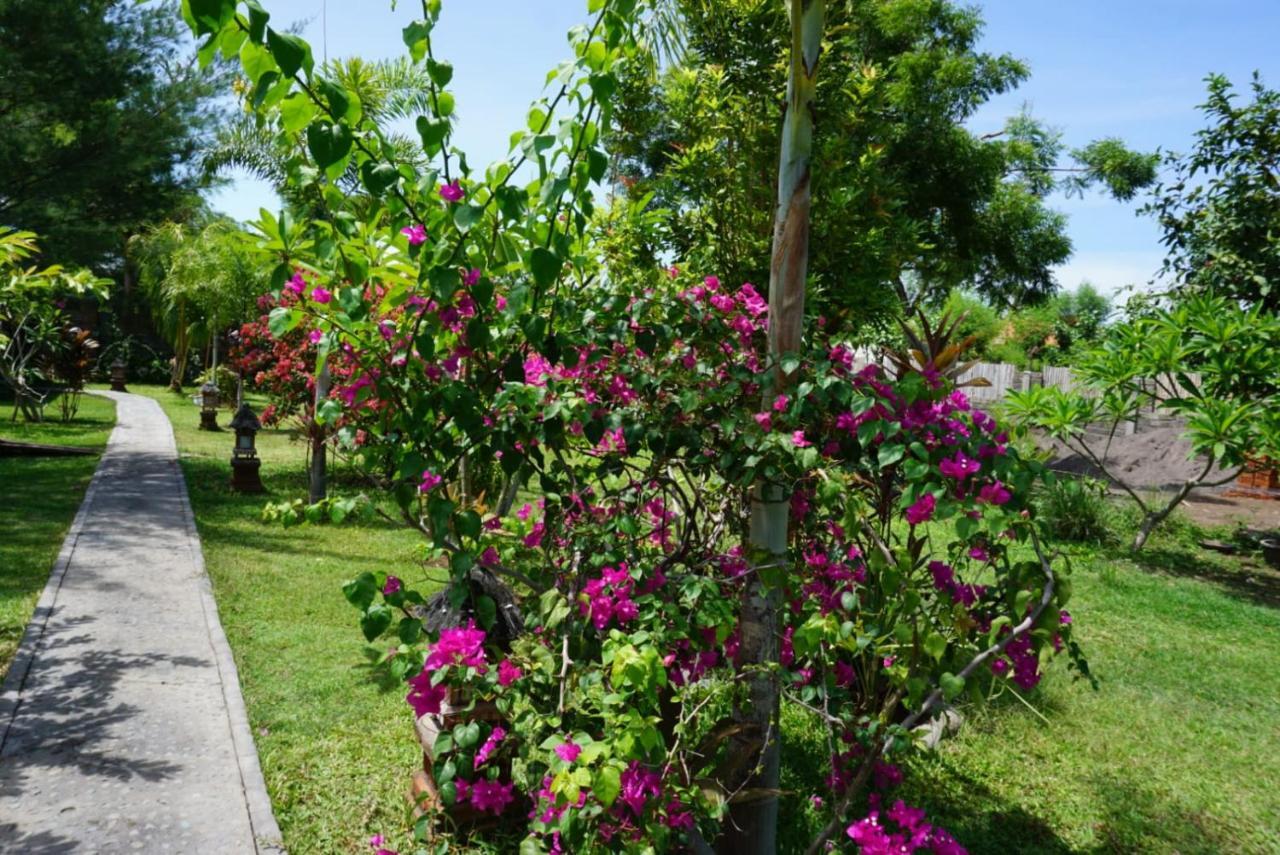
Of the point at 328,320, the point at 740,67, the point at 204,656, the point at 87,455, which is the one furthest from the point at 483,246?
the point at 87,455

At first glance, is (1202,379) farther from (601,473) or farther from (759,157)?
(601,473)

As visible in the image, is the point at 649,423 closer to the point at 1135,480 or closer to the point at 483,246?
the point at 483,246

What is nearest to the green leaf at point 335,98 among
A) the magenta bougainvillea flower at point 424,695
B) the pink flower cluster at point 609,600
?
the pink flower cluster at point 609,600

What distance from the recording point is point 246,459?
9.91 metres

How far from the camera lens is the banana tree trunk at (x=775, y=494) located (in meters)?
2.26

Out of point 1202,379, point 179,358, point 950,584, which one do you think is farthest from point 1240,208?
point 179,358

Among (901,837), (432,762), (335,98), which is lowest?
(432,762)

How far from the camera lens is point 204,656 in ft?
15.1

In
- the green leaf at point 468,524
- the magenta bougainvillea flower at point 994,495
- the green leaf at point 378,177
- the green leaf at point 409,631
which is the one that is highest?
the green leaf at point 378,177

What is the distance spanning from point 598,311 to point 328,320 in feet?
2.43

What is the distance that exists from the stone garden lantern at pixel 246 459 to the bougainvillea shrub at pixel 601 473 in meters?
7.88

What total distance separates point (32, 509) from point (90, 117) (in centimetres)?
433

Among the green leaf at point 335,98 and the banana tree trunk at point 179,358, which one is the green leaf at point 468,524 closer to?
the green leaf at point 335,98

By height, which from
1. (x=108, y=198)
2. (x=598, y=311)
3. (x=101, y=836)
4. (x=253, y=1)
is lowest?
(x=101, y=836)
